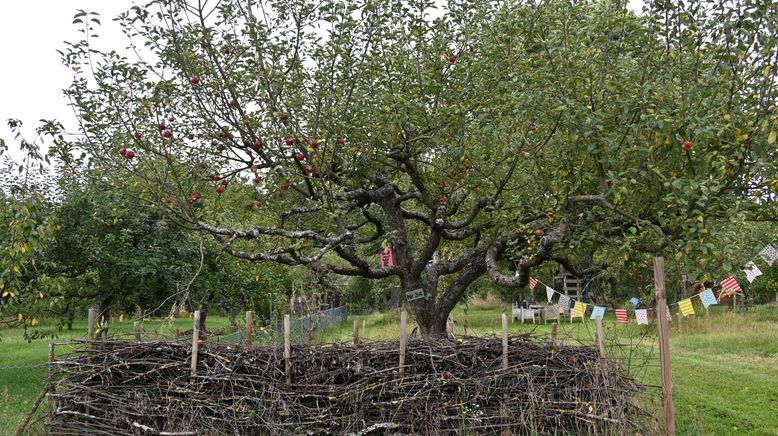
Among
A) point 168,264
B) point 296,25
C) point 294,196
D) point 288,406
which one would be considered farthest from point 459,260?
point 168,264

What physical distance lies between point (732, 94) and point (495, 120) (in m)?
2.05

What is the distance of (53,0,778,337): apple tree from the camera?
5.44 m

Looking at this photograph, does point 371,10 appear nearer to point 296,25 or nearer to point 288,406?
point 296,25

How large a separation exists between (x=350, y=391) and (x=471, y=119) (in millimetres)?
3319

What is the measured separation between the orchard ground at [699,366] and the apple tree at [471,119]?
1279 mm

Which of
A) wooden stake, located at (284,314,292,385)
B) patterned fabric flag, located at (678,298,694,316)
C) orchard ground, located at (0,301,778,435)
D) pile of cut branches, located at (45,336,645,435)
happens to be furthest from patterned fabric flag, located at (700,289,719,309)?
wooden stake, located at (284,314,292,385)

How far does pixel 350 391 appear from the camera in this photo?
6.05 m

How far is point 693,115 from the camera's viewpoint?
5066 millimetres

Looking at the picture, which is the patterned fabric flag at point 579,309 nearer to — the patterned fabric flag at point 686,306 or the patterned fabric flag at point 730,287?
the patterned fabric flag at point 686,306

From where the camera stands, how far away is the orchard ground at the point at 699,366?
7402 mm

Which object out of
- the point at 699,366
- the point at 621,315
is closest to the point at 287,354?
the point at 621,315

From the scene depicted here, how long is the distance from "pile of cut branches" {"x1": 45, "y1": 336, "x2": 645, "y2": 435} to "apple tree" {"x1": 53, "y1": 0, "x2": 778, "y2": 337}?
113 cm

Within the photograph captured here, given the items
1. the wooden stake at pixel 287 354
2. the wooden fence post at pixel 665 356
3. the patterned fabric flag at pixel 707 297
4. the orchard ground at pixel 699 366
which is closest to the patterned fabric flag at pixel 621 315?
the orchard ground at pixel 699 366

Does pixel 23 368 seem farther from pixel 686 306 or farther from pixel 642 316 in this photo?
pixel 686 306
